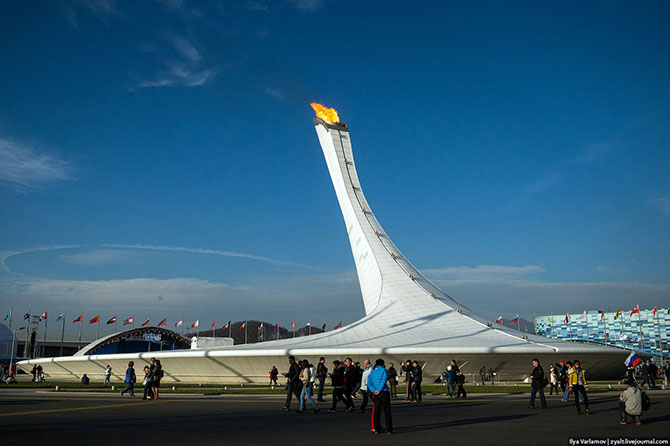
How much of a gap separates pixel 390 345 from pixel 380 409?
1306 cm

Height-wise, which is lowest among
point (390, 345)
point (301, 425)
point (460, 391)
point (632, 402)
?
point (460, 391)

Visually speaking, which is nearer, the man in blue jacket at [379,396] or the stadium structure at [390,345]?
the man in blue jacket at [379,396]

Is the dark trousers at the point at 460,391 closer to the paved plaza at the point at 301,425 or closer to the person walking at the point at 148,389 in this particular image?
the paved plaza at the point at 301,425

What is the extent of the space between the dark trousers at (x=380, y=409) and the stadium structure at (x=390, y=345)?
11797 mm

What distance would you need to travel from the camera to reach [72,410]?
10148mm

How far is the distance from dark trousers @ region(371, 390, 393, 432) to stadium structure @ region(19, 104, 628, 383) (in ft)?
38.7

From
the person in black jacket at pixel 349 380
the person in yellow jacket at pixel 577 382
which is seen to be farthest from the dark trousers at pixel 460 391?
the person in yellow jacket at pixel 577 382

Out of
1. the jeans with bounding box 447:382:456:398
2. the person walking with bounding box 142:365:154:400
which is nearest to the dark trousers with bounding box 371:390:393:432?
the jeans with bounding box 447:382:456:398

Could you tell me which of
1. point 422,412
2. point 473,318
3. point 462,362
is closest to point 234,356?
point 462,362

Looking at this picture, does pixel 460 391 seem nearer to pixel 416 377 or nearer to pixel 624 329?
pixel 416 377

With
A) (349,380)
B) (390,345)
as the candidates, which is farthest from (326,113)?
(349,380)

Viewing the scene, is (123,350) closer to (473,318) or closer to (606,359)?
(473,318)

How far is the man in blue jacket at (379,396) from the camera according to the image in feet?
23.4

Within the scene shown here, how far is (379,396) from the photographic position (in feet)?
24.0
